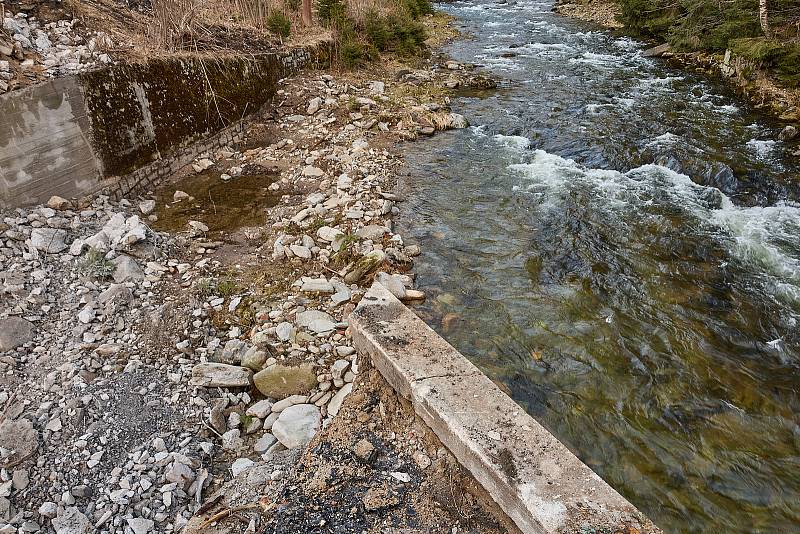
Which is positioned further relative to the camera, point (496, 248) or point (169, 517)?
point (496, 248)

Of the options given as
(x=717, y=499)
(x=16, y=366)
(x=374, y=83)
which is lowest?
(x=717, y=499)

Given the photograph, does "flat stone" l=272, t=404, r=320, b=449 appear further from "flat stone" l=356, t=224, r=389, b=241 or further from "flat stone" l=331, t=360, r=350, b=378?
"flat stone" l=356, t=224, r=389, b=241

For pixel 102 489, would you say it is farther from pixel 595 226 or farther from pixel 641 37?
pixel 641 37

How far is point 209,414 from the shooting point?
3.36m

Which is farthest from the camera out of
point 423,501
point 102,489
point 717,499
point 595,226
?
point 595,226

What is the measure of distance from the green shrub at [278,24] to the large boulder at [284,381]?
27.9ft

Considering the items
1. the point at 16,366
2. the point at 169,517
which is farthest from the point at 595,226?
the point at 16,366

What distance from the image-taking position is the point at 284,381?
11.8ft

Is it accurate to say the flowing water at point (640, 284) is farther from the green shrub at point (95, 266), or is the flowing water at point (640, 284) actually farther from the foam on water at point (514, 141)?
the green shrub at point (95, 266)

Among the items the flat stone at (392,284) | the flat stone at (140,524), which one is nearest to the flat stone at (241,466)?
the flat stone at (140,524)

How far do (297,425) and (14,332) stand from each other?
250cm

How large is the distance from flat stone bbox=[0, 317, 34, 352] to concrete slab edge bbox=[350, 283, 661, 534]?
263 centimetres

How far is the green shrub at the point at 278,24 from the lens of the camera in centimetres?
975

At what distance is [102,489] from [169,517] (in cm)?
47
